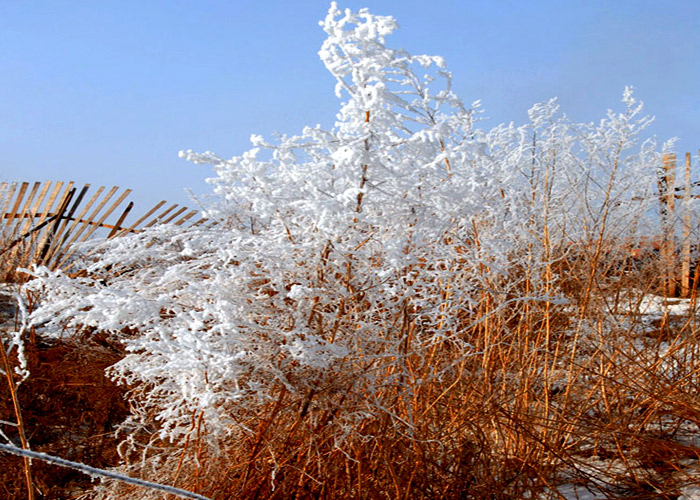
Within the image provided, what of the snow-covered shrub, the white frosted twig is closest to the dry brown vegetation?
the snow-covered shrub

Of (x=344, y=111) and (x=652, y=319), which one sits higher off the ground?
(x=344, y=111)

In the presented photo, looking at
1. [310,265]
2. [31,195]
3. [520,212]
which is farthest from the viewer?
[31,195]

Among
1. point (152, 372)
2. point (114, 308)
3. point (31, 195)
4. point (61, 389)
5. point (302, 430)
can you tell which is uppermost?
point (31, 195)

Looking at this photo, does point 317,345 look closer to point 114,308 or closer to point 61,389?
point 114,308

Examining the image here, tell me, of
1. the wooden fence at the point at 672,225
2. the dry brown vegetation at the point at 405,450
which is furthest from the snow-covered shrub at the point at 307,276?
the wooden fence at the point at 672,225

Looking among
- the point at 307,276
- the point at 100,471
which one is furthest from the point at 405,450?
the point at 100,471

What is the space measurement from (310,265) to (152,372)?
472mm

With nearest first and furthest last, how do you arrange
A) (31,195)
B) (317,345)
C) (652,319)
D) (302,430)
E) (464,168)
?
(317,345) → (302,430) → (464,168) → (652,319) → (31,195)

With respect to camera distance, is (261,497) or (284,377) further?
(261,497)

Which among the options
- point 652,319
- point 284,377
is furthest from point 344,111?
point 652,319

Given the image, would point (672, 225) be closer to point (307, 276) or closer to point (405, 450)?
point (405, 450)

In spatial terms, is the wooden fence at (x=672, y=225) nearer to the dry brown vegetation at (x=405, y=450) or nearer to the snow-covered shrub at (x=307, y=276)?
the dry brown vegetation at (x=405, y=450)

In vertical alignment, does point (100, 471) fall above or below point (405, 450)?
above

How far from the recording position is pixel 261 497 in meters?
1.54
